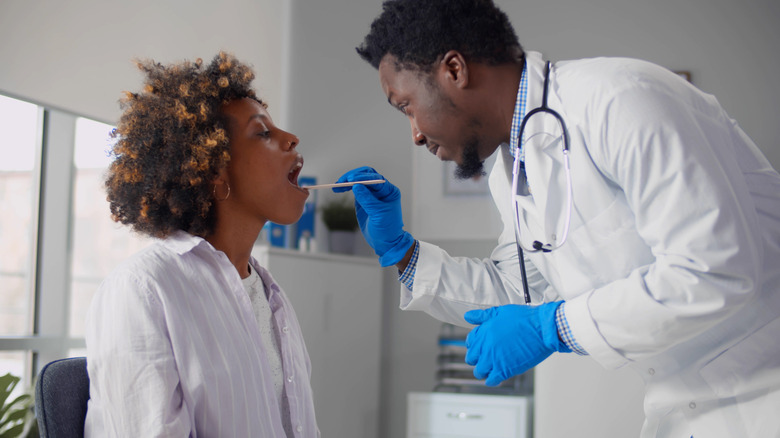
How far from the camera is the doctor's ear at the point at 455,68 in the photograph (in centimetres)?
117

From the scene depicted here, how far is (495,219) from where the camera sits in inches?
116

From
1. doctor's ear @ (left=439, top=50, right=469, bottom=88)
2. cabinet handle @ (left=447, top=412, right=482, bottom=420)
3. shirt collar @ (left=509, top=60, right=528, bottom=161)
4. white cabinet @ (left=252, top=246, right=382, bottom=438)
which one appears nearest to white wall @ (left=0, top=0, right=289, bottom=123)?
white cabinet @ (left=252, top=246, right=382, bottom=438)

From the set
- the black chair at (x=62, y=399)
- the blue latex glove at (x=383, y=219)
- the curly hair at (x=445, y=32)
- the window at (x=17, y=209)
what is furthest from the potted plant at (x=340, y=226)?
the black chair at (x=62, y=399)

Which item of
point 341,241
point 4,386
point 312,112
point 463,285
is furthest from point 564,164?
point 312,112

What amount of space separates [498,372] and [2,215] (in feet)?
5.23

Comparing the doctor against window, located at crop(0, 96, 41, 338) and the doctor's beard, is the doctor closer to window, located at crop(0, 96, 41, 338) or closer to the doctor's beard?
the doctor's beard

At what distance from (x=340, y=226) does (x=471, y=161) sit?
1.82 meters

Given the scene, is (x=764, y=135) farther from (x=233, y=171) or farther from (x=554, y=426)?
(x=233, y=171)

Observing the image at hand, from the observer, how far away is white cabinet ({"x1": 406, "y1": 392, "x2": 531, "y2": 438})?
7.89 feet

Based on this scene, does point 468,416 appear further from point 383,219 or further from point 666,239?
point 666,239

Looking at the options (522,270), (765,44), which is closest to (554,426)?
(522,270)

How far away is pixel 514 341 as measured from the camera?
110 cm

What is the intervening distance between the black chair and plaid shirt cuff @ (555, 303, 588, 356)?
0.77 meters

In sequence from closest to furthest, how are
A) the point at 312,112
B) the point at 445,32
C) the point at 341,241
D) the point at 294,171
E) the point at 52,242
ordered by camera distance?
the point at 445,32 → the point at 294,171 → the point at 52,242 → the point at 341,241 → the point at 312,112
